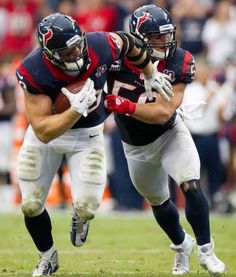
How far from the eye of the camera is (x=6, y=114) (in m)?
12.4

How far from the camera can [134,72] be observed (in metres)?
6.62

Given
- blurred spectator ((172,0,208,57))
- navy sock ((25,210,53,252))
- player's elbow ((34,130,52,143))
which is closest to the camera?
player's elbow ((34,130,52,143))

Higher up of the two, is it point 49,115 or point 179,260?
point 49,115

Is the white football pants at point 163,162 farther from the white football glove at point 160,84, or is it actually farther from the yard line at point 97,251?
the yard line at point 97,251

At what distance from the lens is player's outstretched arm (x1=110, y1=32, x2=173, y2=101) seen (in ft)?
20.7

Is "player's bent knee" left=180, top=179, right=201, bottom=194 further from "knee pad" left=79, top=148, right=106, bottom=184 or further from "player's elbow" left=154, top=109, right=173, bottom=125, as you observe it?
"knee pad" left=79, top=148, right=106, bottom=184

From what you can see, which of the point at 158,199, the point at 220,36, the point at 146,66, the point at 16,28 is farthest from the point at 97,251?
the point at 16,28

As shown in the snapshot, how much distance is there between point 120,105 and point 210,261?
115cm

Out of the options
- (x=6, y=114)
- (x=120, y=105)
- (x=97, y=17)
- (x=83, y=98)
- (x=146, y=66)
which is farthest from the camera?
(x=97, y=17)

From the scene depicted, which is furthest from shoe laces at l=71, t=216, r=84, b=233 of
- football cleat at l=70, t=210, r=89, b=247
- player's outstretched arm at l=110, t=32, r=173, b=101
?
player's outstretched arm at l=110, t=32, r=173, b=101

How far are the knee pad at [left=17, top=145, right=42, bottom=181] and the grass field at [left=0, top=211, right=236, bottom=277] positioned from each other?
2.29 feet

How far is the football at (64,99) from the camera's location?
6102 millimetres

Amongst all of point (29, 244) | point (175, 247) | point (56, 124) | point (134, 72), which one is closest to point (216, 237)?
point (29, 244)

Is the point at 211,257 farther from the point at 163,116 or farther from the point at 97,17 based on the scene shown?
the point at 97,17
